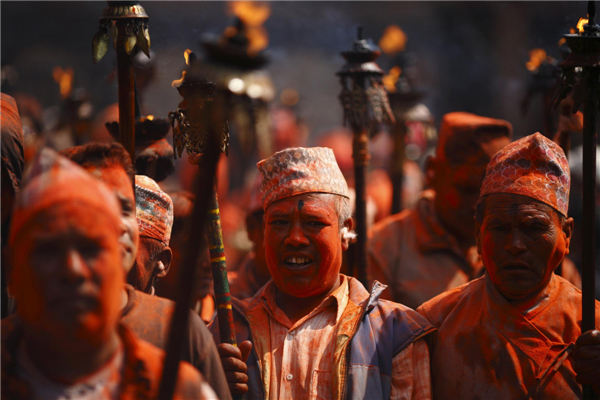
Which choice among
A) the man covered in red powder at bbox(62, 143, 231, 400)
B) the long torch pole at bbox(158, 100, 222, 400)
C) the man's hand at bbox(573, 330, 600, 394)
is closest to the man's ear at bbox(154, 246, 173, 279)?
the man covered in red powder at bbox(62, 143, 231, 400)

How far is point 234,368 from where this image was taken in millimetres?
3543

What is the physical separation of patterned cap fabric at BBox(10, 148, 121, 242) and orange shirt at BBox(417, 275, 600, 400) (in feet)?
7.04

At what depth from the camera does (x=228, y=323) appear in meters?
3.76

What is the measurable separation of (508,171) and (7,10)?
1035cm

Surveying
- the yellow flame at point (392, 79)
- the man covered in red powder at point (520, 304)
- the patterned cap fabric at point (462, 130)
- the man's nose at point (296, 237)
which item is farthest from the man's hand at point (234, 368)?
the yellow flame at point (392, 79)

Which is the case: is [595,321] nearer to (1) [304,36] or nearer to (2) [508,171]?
(2) [508,171]

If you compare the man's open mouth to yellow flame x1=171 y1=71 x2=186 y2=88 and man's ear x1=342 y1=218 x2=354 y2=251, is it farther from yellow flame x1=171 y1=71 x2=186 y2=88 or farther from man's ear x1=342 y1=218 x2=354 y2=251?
yellow flame x1=171 y1=71 x2=186 y2=88

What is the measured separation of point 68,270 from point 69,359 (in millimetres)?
279

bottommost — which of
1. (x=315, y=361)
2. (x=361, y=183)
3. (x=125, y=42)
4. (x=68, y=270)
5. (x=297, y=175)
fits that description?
(x=315, y=361)

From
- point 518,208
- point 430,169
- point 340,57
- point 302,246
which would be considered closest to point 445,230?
point 430,169

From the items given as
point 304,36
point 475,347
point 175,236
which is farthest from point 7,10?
point 475,347

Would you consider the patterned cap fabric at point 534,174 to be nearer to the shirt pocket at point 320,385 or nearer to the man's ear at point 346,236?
the man's ear at point 346,236

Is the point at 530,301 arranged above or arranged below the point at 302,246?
below

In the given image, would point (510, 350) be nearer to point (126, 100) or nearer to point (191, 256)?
point (191, 256)
